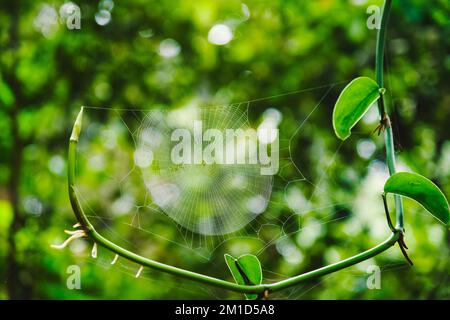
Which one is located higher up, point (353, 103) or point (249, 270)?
point (353, 103)

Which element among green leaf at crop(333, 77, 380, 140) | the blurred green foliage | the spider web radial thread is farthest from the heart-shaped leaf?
the blurred green foliage

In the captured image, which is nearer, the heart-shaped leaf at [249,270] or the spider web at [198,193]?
the heart-shaped leaf at [249,270]

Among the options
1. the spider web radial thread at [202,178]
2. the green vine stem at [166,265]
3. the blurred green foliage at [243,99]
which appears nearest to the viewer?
the green vine stem at [166,265]

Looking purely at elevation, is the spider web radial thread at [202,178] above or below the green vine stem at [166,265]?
above

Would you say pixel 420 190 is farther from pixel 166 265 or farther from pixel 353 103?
pixel 166 265

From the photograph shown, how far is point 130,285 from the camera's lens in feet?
4.37

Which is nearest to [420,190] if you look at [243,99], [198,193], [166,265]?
[166,265]

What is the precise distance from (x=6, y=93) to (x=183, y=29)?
0.52 m

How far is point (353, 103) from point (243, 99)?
109 centimetres

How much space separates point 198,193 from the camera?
1.04 metres

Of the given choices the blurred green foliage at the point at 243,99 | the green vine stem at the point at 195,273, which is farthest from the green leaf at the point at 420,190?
the blurred green foliage at the point at 243,99

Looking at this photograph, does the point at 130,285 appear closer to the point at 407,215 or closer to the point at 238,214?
the point at 238,214

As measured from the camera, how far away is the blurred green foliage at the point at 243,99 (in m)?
1.24

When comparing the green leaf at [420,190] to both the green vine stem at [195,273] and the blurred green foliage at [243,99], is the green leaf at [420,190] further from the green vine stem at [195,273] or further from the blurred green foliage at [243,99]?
the blurred green foliage at [243,99]
